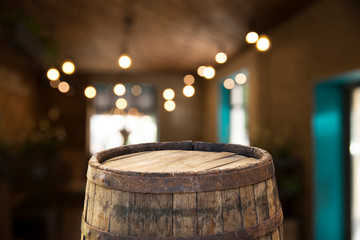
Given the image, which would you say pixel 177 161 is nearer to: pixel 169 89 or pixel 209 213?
pixel 209 213

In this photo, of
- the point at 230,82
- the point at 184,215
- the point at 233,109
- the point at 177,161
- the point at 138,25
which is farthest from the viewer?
the point at 233,109

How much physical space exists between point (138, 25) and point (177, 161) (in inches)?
182

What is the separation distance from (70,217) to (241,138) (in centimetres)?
372

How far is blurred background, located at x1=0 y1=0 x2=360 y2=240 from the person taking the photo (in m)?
3.49

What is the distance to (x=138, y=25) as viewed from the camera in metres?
5.32

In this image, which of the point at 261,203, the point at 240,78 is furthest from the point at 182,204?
the point at 240,78

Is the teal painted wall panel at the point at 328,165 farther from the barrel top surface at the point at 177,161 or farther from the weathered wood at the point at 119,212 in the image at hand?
the weathered wood at the point at 119,212

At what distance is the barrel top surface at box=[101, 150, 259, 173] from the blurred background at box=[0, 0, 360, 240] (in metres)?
2.38

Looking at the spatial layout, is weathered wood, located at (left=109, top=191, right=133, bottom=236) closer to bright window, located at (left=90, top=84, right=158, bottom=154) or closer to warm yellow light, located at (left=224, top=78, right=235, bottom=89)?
warm yellow light, located at (left=224, top=78, right=235, bottom=89)

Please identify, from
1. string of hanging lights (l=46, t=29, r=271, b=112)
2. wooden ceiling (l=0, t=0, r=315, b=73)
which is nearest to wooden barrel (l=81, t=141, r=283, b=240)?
string of hanging lights (l=46, t=29, r=271, b=112)

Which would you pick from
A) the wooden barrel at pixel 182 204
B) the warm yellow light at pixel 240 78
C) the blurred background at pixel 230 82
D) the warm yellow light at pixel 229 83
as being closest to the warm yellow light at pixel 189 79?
the blurred background at pixel 230 82

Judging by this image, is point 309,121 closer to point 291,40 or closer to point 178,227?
point 291,40

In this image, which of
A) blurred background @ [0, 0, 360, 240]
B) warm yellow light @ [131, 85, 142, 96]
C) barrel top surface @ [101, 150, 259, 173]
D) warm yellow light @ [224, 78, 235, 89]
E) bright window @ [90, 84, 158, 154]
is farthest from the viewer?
warm yellow light @ [131, 85, 142, 96]

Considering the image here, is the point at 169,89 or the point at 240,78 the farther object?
the point at 169,89
